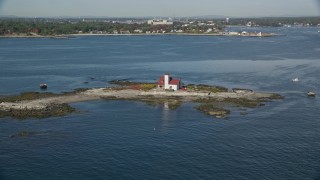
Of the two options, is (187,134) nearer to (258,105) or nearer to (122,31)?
(258,105)

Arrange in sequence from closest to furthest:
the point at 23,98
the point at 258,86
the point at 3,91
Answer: the point at 23,98
the point at 3,91
the point at 258,86

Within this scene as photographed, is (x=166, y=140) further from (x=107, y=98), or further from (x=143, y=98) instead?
(x=107, y=98)

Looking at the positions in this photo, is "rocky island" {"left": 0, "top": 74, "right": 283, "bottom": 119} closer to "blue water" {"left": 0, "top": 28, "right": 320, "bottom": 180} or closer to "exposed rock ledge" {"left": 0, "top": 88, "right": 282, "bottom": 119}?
"exposed rock ledge" {"left": 0, "top": 88, "right": 282, "bottom": 119}

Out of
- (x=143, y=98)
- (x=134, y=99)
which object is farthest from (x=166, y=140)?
(x=143, y=98)

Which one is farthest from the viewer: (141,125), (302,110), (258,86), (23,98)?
(258,86)

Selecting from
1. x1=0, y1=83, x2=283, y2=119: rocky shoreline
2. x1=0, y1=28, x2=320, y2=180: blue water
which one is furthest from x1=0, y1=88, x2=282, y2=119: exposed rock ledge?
x1=0, y1=28, x2=320, y2=180: blue water

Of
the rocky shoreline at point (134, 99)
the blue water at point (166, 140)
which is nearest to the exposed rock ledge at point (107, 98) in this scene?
the rocky shoreline at point (134, 99)

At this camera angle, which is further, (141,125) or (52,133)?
(141,125)

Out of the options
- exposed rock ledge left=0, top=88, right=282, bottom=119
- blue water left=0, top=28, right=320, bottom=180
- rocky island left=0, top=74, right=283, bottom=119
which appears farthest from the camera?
rocky island left=0, top=74, right=283, bottom=119

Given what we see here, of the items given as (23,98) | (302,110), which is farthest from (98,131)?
(302,110)
